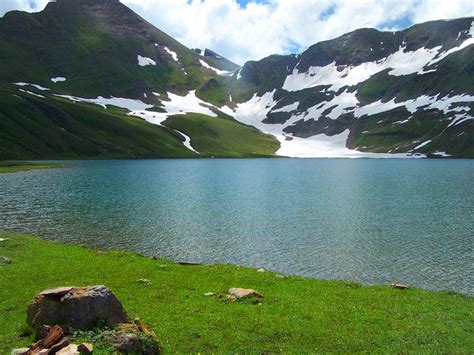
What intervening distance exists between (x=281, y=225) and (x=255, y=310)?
3857 cm

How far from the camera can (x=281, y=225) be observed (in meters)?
62.3

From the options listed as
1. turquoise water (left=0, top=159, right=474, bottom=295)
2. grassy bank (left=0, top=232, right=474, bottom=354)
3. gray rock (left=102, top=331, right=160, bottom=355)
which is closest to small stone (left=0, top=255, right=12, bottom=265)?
grassy bank (left=0, top=232, right=474, bottom=354)

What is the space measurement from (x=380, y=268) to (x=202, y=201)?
49.9 metres

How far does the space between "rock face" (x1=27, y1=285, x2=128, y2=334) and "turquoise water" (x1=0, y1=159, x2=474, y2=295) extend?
79.1 feet

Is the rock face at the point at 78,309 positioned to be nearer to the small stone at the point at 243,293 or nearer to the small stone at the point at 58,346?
the small stone at the point at 58,346

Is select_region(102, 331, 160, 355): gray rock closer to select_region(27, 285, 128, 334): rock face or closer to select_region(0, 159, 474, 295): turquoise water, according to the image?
select_region(27, 285, 128, 334): rock face

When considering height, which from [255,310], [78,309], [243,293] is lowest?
[255,310]

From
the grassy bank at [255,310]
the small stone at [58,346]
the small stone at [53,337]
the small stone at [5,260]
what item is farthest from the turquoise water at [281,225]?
Answer: the small stone at [58,346]

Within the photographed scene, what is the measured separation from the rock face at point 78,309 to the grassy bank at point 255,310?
189 centimetres

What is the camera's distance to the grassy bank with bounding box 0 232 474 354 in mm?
19969

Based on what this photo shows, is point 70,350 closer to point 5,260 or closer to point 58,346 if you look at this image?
point 58,346

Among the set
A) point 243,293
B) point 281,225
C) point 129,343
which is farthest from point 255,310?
point 281,225

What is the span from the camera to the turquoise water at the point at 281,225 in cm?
4278

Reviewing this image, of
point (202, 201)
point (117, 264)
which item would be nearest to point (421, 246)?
point (117, 264)
